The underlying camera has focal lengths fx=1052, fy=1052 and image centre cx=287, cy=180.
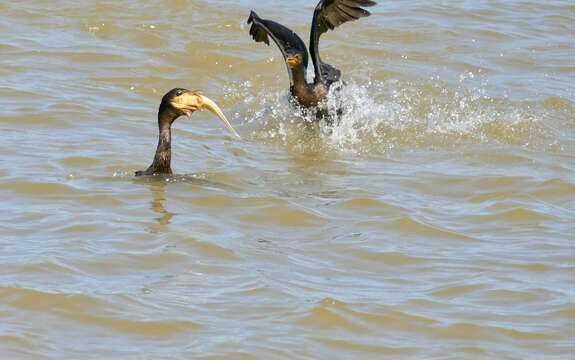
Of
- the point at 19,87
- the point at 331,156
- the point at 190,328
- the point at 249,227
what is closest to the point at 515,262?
the point at 249,227

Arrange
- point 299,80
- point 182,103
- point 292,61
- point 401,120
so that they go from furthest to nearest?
point 401,120, point 299,80, point 292,61, point 182,103

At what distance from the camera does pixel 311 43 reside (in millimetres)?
10141

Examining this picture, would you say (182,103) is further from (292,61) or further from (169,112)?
(292,61)

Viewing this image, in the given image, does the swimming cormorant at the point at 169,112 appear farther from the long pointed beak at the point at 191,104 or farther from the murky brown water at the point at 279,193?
the murky brown water at the point at 279,193

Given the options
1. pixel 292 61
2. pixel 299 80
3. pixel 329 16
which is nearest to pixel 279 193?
pixel 292 61

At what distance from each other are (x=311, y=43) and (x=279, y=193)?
286 centimetres

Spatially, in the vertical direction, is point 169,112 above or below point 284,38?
below

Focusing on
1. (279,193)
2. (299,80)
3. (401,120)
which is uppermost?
(299,80)

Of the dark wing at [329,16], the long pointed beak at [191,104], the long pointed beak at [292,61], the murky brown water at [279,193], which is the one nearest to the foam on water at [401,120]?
→ the murky brown water at [279,193]

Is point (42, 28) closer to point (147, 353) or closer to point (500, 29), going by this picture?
point (500, 29)

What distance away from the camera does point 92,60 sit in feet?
37.8

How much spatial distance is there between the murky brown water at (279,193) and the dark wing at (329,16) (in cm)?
51

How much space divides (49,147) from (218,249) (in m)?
2.76

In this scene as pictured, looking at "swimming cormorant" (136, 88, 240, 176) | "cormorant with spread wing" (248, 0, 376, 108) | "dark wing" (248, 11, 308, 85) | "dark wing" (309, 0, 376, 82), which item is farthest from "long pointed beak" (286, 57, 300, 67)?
"swimming cormorant" (136, 88, 240, 176)
